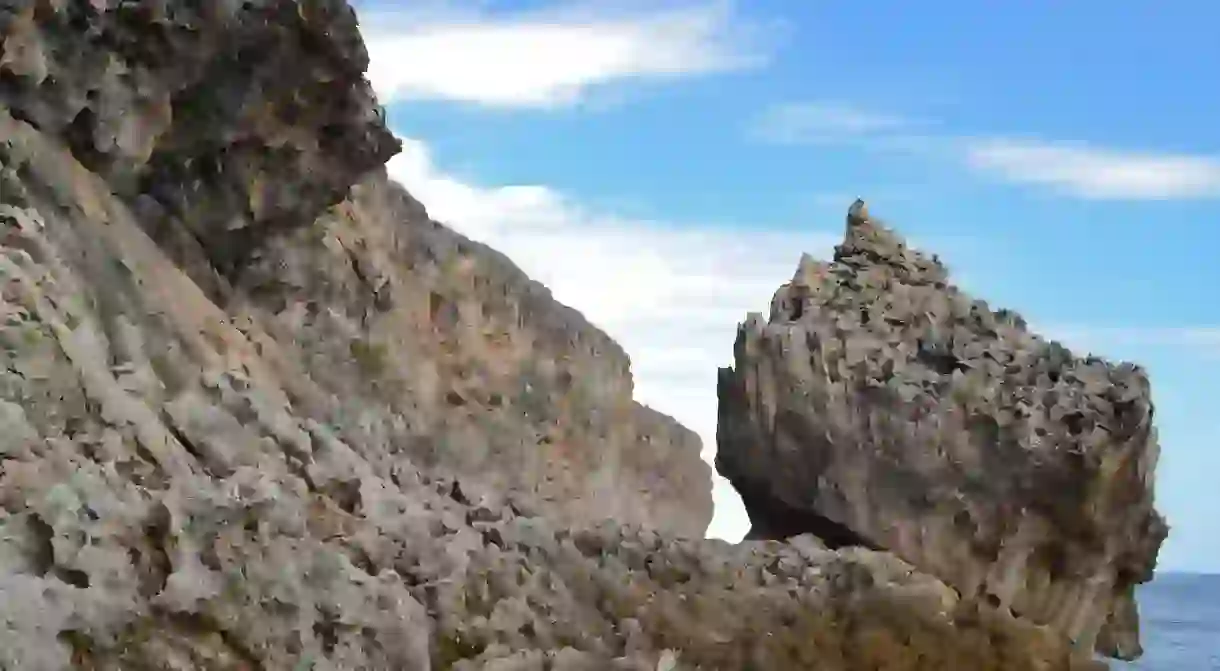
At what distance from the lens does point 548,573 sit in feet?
13.4

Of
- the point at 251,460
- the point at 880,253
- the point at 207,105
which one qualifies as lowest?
the point at 251,460

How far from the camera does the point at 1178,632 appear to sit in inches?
914

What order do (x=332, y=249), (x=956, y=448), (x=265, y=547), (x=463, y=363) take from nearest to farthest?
1. (x=265, y=547)
2. (x=332, y=249)
3. (x=463, y=363)
4. (x=956, y=448)

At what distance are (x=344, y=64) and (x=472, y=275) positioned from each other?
2.42 meters

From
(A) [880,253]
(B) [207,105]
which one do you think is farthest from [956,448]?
(B) [207,105]

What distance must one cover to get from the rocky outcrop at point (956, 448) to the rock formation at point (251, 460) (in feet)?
3.76

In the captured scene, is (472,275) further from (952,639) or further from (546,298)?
(952,639)

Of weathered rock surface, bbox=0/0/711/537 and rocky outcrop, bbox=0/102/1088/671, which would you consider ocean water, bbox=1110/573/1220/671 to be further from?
rocky outcrop, bbox=0/102/1088/671

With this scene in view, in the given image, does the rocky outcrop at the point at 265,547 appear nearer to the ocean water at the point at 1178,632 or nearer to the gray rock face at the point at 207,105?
the gray rock face at the point at 207,105

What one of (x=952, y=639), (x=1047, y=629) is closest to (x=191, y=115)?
(x=952, y=639)

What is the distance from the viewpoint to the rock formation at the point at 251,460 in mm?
3203

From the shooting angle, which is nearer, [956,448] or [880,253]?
[956,448]

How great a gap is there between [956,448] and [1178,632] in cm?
1887

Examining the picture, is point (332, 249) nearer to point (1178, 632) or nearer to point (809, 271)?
point (809, 271)
